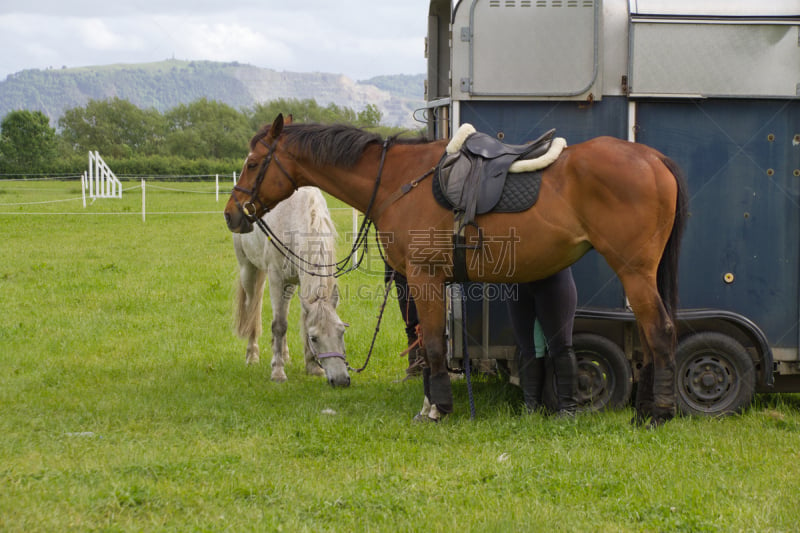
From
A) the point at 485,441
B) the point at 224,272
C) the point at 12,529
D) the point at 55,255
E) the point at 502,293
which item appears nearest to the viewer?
the point at 12,529

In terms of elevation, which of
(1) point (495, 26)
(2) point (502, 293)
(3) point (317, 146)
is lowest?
(2) point (502, 293)

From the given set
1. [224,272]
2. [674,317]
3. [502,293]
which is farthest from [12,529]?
[224,272]

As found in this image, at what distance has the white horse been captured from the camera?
647cm

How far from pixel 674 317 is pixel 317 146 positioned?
2.70 metres

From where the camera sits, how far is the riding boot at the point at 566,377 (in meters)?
5.42

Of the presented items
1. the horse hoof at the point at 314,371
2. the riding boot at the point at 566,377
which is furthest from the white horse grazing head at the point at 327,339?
the riding boot at the point at 566,377

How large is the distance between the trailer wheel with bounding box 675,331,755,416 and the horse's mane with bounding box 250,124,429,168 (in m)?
2.44

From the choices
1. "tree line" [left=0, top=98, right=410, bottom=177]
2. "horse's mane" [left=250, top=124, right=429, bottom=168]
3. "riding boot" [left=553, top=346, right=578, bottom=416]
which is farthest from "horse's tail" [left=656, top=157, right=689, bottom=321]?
"tree line" [left=0, top=98, right=410, bottom=177]

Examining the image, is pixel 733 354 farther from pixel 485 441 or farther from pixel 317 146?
pixel 317 146

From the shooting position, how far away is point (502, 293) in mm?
5789

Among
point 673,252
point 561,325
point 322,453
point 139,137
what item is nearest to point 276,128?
point 322,453

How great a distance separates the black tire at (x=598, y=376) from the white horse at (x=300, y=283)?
1.87 meters

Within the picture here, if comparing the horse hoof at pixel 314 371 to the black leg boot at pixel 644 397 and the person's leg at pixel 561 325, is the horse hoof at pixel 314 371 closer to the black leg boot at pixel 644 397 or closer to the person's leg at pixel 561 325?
the person's leg at pixel 561 325

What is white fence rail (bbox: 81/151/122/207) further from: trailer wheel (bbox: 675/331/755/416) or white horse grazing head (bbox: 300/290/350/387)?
trailer wheel (bbox: 675/331/755/416)
